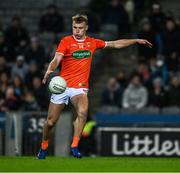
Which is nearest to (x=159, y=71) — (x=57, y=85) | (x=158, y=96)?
(x=158, y=96)

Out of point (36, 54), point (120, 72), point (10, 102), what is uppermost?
point (36, 54)

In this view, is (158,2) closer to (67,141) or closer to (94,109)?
(94,109)

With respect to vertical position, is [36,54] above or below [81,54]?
below

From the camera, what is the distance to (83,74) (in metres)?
17.1

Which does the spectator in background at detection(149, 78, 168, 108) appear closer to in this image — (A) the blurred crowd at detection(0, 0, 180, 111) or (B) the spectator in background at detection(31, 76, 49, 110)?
(A) the blurred crowd at detection(0, 0, 180, 111)

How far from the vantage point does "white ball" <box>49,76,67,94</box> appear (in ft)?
54.6

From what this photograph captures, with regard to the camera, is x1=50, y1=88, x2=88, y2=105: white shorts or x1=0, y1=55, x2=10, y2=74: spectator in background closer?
x1=50, y1=88, x2=88, y2=105: white shorts

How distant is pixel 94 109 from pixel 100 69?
181 centimetres

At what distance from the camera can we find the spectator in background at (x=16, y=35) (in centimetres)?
2883

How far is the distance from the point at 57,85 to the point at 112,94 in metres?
9.58

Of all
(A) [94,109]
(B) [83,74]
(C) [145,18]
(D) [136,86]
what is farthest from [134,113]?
(B) [83,74]

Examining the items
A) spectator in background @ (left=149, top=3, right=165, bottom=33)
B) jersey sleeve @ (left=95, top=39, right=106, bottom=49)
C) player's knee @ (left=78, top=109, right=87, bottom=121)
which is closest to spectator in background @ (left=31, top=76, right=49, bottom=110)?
spectator in background @ (left=149, top=3, right=165, bottom=33)

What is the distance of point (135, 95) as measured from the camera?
84.0 feet

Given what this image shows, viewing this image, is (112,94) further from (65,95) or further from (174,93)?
(65,95)
